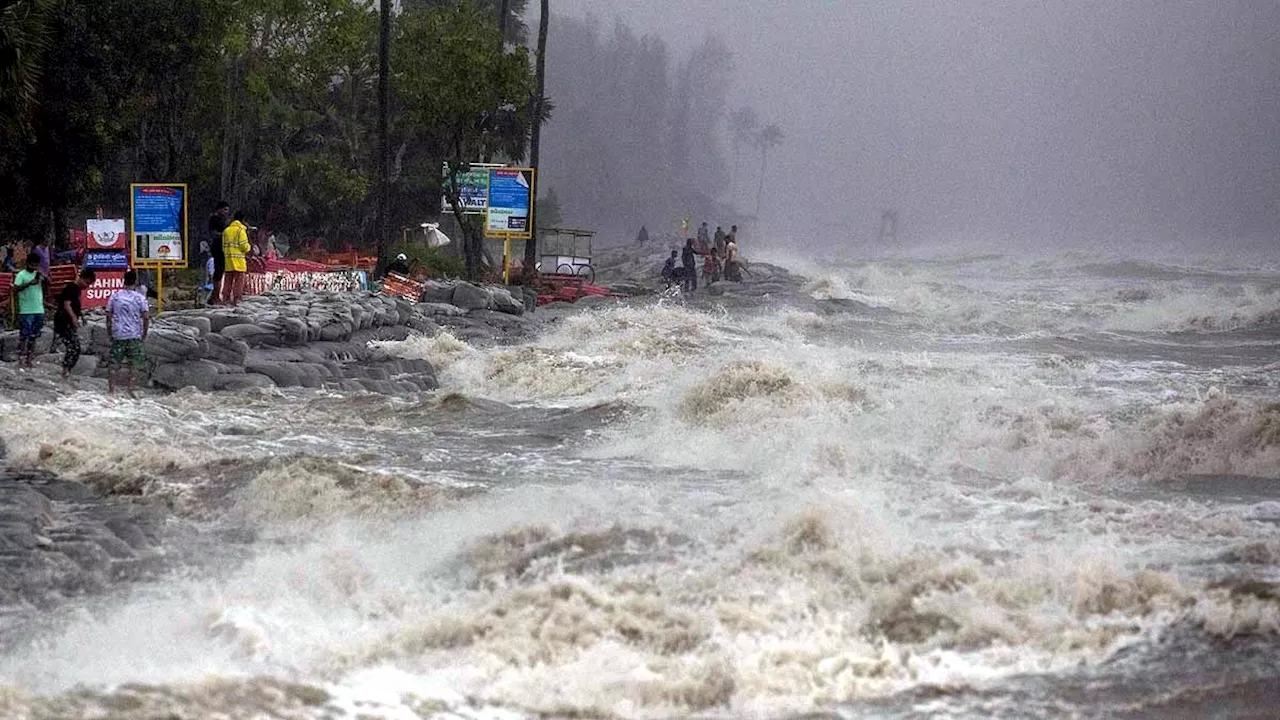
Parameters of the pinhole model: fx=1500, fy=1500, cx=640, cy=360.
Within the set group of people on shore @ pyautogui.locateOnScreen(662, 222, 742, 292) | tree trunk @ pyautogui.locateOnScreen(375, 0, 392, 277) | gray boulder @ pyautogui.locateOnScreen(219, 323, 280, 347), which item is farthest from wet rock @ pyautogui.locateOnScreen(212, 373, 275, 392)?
group of people on shore @ pyautogui.locateOnScreen(662, 222, 742, 292)

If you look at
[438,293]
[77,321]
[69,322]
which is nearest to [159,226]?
[77,321]

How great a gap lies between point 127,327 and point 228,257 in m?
5.56

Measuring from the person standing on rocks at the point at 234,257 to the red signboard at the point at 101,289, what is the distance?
1425mm

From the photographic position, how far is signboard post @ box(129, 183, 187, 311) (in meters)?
19.7

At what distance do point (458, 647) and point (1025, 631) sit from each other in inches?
105

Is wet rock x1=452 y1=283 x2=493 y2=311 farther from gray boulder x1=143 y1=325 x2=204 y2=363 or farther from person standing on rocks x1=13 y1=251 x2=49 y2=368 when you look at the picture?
person standing on rocks x1=13 y1=251 x2=49 y2=368

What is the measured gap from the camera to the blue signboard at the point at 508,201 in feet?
98.2

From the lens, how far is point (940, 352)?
81.8ft

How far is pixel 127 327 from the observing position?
14.9 m

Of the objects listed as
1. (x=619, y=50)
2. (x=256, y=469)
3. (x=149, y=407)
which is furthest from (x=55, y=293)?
(x=619, y=50)

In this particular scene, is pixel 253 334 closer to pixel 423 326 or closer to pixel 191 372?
pixel 191 372

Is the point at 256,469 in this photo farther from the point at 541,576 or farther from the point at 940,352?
the point at 940,352

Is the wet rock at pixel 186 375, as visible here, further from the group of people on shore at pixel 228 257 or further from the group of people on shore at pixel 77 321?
the group of people on shore at pixel 228 257

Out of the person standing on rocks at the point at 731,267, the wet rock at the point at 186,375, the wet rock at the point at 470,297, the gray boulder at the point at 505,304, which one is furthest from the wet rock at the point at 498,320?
the person standing on rocks at the point at 731,267
